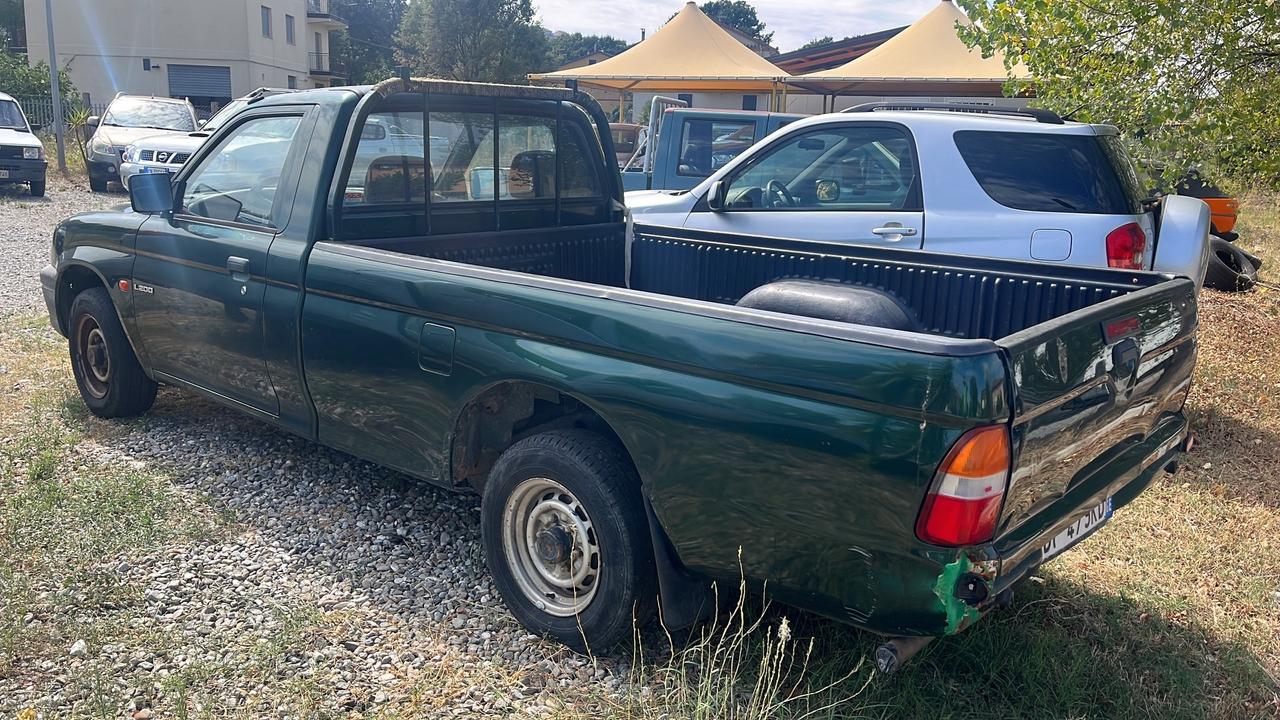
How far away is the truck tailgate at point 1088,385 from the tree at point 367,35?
6277 centimetres

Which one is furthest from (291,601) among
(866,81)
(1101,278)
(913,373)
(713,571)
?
(866,81)

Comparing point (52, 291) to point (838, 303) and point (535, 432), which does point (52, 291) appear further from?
point (838, 303)

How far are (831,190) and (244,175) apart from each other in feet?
12.0

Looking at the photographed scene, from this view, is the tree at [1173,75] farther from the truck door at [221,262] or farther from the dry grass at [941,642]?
the truck door at [221,262]

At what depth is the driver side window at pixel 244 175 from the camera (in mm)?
4410

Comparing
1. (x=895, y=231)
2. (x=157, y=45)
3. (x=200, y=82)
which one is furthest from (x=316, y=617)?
(x=157, y=45)

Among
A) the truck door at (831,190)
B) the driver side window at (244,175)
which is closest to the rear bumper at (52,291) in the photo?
the driver side window at (244,175)

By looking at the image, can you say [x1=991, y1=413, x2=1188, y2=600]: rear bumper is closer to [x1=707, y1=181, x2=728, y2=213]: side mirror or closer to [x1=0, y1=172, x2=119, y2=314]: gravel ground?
[x1=707, y1=181, x2=728, y2=213]: side mirror

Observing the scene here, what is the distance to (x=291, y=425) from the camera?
14.1 feet

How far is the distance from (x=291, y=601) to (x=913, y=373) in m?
2.47

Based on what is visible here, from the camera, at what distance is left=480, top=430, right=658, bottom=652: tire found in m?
3.16

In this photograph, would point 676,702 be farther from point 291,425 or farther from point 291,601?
point 291,425

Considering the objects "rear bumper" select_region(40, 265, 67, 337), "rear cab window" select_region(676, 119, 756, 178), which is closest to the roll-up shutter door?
"rear cab window" select_region(676, 119, 756, 178)

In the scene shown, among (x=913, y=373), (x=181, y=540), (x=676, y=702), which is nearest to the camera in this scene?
(x=913, y=373)
